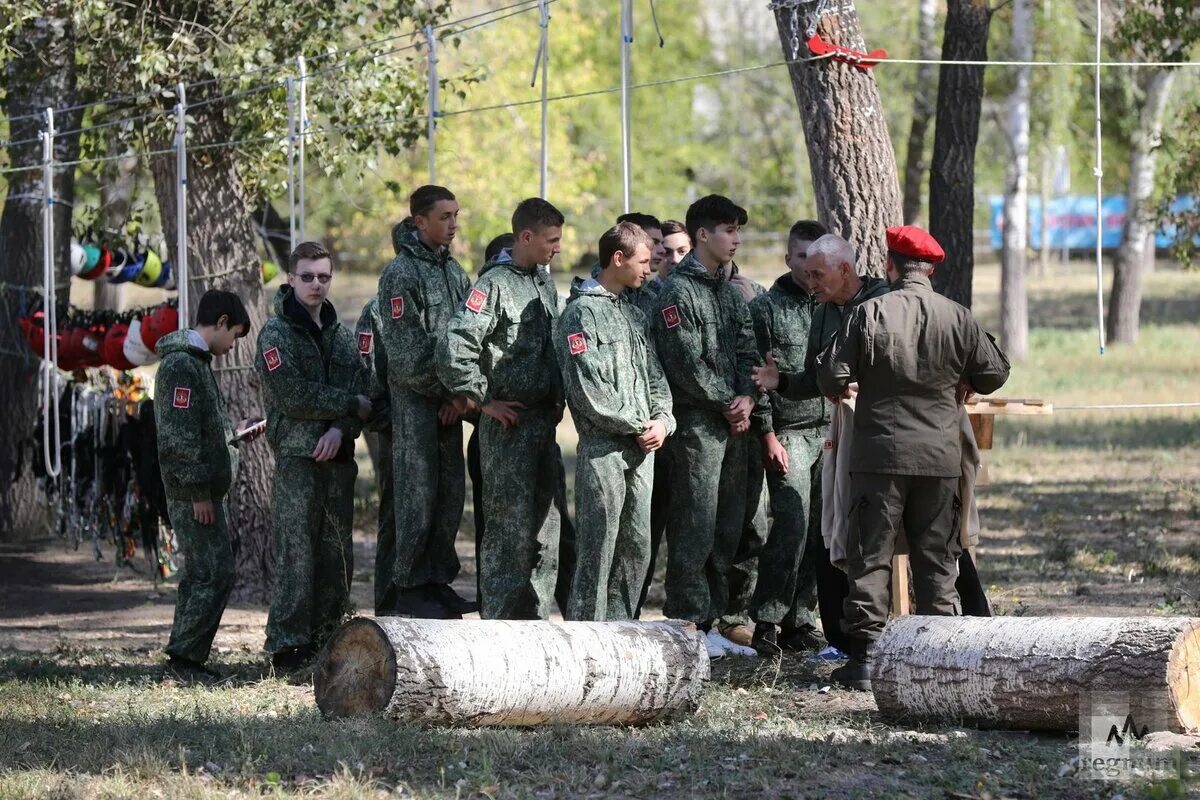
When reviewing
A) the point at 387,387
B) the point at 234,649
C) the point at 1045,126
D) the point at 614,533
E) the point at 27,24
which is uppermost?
the point at 1045,126

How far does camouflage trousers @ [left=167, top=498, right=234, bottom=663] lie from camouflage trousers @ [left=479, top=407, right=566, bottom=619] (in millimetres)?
1278

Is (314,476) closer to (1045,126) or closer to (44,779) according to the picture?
(44,779)

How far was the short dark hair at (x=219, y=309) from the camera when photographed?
7879 mm

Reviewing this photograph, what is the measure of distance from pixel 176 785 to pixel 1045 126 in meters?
29.0

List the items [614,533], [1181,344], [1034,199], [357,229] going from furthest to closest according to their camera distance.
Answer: [1034,199] → [357,229] → [1181,344] → [614,533]

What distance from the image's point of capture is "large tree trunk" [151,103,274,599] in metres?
11.1

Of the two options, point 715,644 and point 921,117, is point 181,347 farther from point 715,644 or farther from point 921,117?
point 921,117

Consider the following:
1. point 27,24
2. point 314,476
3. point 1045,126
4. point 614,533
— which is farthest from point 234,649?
point 1045,126

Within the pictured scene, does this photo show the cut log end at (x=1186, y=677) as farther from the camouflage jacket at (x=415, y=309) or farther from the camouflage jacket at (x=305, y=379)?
the camouflage jacket at (x=305, y=379)

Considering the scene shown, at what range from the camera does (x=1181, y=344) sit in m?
29.4

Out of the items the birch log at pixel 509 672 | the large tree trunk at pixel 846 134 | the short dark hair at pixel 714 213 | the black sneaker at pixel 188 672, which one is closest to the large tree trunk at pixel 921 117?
the large tree trunk at pixel 846 134

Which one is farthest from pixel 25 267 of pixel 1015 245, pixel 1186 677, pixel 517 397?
pixel 1015 245

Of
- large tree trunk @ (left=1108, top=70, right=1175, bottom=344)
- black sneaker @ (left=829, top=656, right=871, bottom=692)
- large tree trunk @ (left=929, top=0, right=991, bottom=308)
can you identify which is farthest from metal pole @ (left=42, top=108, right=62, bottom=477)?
large tree trunk @ (left=1108, top=70, right=1175, bottom=344)

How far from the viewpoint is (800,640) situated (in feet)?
27.6
